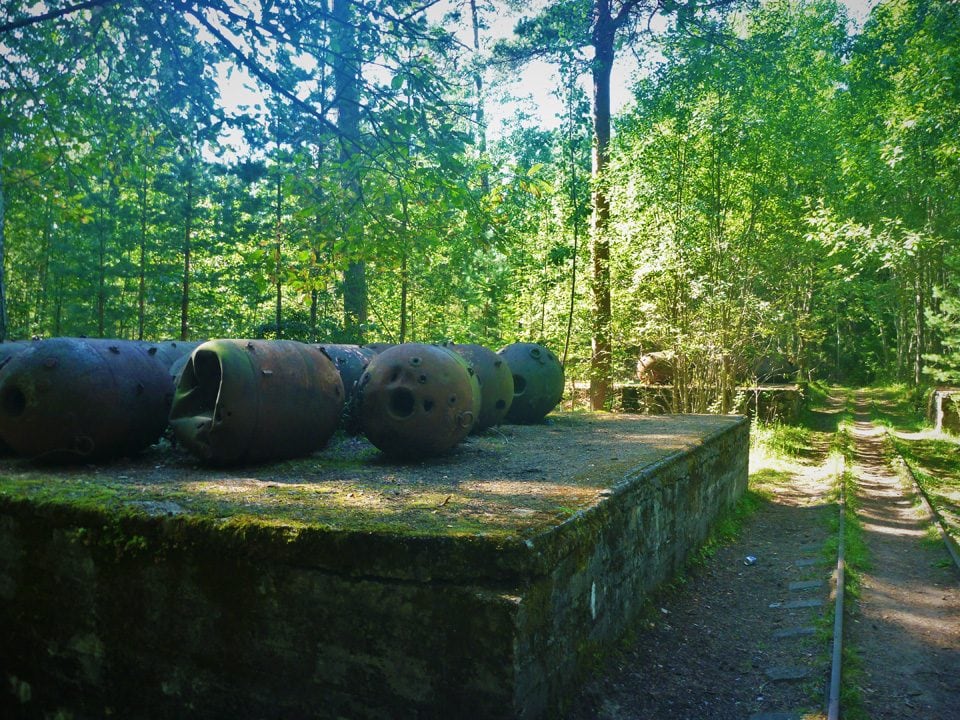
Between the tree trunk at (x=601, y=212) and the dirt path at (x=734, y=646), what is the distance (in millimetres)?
7460

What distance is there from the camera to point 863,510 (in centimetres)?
1011

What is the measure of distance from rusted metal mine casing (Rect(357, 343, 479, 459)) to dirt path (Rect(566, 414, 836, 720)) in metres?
2.34

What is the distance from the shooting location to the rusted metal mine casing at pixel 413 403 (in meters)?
6.31

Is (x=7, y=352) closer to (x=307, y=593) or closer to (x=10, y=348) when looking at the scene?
(x=10, y=348)

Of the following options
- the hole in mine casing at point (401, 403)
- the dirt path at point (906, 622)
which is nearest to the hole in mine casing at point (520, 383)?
the hole in mine casing at point (401, 403)

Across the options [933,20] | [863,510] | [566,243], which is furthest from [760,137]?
[863,510]

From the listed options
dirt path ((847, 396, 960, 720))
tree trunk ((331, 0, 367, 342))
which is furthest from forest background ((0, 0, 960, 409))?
dirt path ((847, 396, 960, 720))

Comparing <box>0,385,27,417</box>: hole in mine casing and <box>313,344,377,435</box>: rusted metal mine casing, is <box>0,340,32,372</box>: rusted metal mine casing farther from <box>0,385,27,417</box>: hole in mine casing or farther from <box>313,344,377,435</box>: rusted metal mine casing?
<box>313,344,377,435</box>: rusted metal mine casing

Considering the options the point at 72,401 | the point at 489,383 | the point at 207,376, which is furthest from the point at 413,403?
the point at 72,401

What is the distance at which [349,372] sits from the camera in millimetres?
7926

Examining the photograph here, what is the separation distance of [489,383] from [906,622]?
4826 mm

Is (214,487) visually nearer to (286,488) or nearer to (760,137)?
(286,488)

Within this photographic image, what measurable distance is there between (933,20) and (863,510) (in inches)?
352

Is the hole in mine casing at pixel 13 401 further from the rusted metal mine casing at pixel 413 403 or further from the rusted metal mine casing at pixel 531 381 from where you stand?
the rusted metal mine casing at pixel 531 381
